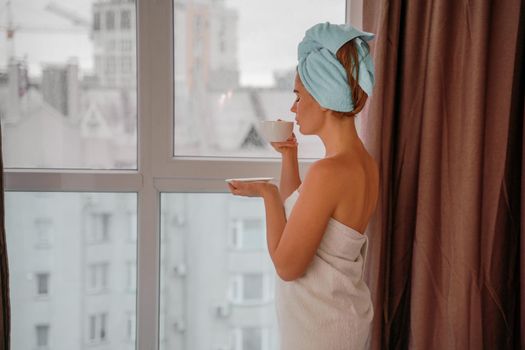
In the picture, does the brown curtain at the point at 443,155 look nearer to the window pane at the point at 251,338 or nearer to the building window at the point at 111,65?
the window pane at the point at 251,338

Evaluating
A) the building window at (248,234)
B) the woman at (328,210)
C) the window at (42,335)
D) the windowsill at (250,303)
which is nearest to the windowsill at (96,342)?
the window at (42,335)

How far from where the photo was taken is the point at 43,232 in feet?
6.79

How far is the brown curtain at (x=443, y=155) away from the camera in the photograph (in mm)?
1749

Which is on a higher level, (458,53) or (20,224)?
(458,53)

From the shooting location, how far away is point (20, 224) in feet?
6.72

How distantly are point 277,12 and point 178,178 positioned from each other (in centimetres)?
73

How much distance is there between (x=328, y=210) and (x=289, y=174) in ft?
1.14

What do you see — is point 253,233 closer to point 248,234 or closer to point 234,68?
point 248,234

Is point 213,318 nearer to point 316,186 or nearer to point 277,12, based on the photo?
point 316,186

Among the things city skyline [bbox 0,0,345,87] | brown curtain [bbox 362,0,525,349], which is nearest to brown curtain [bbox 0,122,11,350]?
city skyline [bbox 0,0,345,87]

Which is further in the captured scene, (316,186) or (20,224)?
(20,224)

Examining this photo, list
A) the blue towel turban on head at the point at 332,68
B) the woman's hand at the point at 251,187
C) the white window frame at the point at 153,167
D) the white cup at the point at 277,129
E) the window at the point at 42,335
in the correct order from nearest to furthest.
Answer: the blue towel turban on head at the point at 332,68
the woman's hand at the point at 251,187
the white cup at the point at 277,129
the white window frame at the point at 153,167
the window at the point at 42,335

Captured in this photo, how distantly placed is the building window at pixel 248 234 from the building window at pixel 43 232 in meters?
0.69

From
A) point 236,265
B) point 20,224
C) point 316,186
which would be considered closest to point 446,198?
point 316,186
